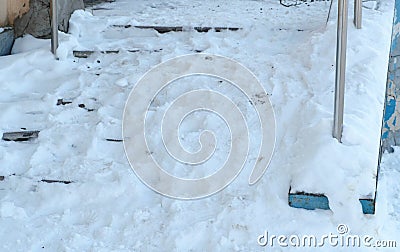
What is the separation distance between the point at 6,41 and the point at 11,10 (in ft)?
0.81

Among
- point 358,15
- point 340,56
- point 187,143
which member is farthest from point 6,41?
point 340,56

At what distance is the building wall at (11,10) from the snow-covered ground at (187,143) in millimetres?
180

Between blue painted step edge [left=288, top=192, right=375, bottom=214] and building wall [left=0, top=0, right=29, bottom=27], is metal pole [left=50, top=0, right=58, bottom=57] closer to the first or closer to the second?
building wall [left=0, top=0, right=29, bottom=27]

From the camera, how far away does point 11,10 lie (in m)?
3.77

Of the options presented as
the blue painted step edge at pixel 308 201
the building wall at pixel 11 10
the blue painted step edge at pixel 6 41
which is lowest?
the blue painted step edge at pixel 308 201

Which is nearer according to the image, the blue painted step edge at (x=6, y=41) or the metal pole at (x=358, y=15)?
the metal pole at (x=358, y=15)

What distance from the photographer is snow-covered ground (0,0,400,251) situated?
7.43 ft

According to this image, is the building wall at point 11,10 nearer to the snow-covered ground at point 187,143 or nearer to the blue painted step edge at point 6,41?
the blue painted step edge at point 6,41

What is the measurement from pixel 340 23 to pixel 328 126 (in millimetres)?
385

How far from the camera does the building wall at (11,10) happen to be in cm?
373

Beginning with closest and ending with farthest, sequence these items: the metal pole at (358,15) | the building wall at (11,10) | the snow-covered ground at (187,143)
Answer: the snow-covered ground at (187,143), the metal pole at (358,15), the building wall at (11,10)

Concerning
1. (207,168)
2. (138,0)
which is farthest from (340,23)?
(138,0)

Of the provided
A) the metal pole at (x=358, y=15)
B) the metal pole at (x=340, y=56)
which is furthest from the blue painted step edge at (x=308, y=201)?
the metal pole at (x=358, y=15)

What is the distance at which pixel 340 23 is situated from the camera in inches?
94.6
